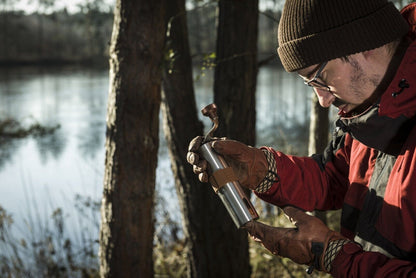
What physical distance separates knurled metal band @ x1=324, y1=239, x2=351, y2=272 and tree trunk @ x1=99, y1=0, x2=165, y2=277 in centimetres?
172

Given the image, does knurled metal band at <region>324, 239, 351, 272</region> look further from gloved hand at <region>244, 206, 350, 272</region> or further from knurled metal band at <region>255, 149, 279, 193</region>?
knurled metal band at <region>255, 149, 279, 193</region>

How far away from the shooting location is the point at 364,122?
74.4 inches

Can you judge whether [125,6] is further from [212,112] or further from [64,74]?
[64,74]

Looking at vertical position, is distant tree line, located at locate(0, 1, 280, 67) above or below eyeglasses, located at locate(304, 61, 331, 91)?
above

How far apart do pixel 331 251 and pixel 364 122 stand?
53 cm

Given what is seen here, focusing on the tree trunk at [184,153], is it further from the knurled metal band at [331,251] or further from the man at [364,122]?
the knurled metal band at [331,251]

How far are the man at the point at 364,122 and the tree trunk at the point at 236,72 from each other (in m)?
1.82

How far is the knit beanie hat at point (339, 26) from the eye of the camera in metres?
1.84

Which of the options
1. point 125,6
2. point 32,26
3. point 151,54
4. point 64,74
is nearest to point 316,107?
point 151,54

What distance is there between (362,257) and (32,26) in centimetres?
4664

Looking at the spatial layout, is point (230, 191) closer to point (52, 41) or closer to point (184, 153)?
point (184, 153)

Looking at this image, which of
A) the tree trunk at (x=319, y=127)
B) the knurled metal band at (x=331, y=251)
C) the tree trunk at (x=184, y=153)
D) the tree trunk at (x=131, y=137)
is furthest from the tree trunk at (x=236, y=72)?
the knurled metal band at (x=331, y=251)

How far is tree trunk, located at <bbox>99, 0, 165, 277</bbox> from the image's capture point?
125 inches

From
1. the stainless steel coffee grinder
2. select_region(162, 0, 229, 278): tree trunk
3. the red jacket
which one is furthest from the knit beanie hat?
select_region(162, 0, 229, 278): tree trunk
